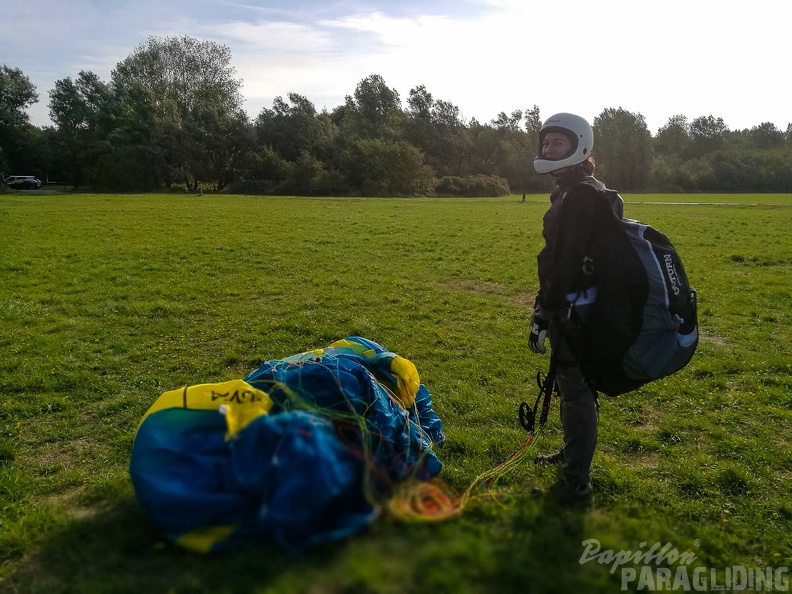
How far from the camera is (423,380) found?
7508 millimetres

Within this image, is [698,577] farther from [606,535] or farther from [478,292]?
[478,292]

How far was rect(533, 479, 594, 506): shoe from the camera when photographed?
423cm

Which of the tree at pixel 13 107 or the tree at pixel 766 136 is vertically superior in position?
the tree at pixel 766 136

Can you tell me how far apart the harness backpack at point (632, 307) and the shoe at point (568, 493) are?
889 mm

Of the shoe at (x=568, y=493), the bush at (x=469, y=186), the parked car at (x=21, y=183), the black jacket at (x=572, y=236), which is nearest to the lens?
the black jacket at (x=572, y=236)

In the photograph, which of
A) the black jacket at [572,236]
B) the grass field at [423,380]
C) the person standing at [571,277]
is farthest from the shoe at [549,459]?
the black jacket at [572,236]

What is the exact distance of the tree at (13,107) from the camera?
59.3 metres

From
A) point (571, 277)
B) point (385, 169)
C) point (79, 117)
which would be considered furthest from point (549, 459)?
point (79, 117)

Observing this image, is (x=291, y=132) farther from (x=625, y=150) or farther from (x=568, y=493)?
(x=568, y=493)

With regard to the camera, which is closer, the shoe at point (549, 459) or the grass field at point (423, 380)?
the grass field at point (423, 380)

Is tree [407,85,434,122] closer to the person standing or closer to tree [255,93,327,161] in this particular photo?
tree [255,93,327,161]

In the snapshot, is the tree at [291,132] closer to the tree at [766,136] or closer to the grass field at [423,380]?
the grass field at [423,380]

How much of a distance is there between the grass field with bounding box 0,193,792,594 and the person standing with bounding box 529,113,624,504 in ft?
1.58

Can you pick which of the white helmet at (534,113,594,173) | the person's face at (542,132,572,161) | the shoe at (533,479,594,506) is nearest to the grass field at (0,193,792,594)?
the shoe at (533,479,594,506)
